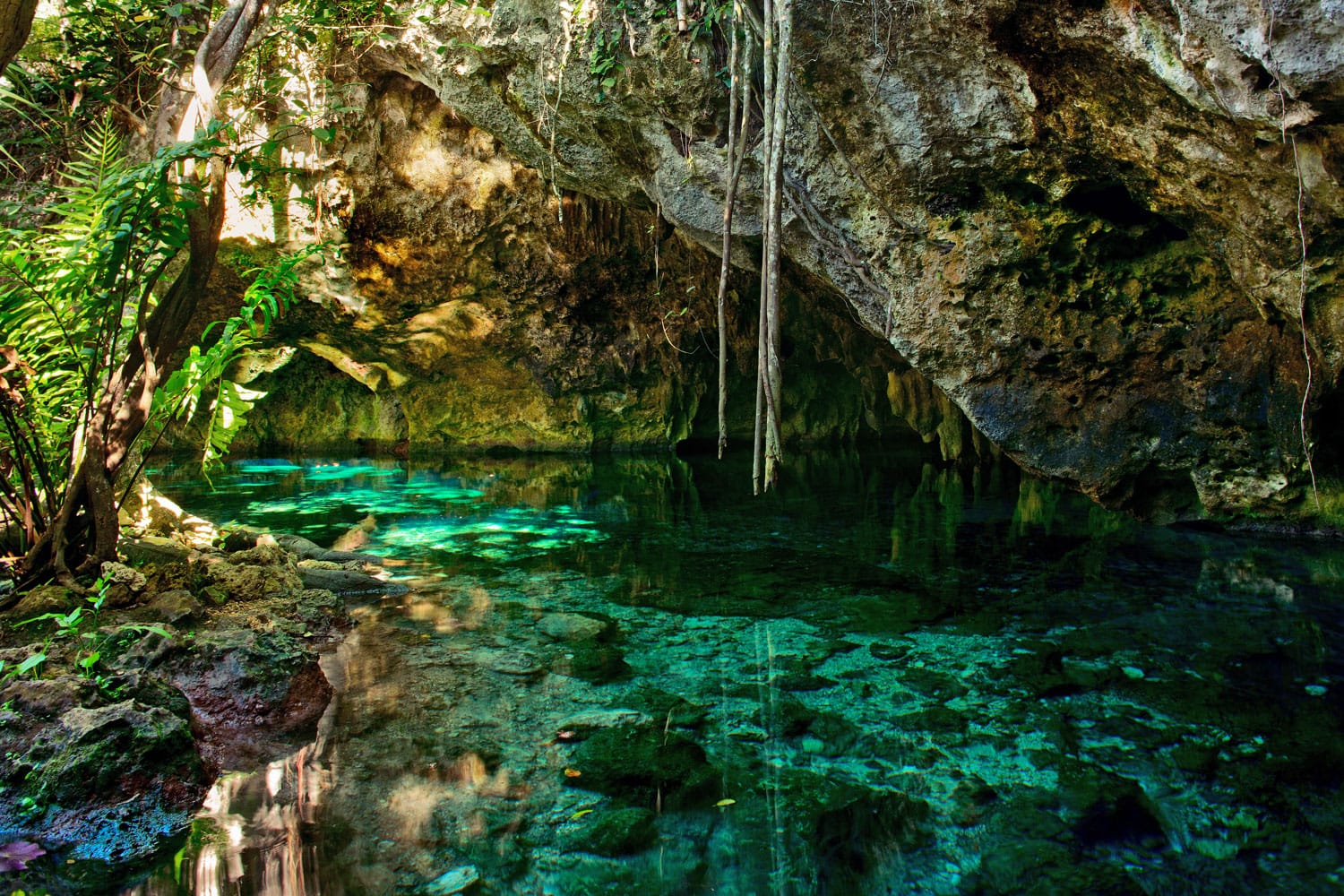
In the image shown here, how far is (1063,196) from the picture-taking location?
445 cm

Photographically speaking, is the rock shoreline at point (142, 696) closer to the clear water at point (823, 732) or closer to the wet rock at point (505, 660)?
the clear water at point (823, 732)

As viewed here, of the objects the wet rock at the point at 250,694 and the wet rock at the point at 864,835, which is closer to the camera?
the wet rock at the point at 864,835

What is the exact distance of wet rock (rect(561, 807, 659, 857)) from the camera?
179cm

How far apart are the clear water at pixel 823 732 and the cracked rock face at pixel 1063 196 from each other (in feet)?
2.71

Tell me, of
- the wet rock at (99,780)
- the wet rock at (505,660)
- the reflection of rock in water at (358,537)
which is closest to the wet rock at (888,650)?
the wet rock at (505,660)

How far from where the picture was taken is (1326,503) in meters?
4.79

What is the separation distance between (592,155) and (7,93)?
186 inches

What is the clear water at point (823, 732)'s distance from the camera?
5.64ft

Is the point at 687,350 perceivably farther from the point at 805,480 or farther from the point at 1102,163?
the point at 1102,163

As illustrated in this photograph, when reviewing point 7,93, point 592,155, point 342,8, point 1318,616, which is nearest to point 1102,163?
point 1318,616

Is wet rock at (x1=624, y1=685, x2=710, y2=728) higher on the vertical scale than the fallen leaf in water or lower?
higher

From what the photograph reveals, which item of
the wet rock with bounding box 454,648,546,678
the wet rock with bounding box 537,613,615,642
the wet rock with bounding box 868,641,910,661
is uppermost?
the wet rock with bounding box 868,641,910,661

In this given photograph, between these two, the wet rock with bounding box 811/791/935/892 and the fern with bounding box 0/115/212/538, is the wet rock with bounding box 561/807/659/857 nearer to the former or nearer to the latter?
the wet rock with bounding box 811/791/935/892

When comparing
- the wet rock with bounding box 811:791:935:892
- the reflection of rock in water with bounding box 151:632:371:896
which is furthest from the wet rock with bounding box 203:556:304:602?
the wet rock with bounding box 811:791:935:892
